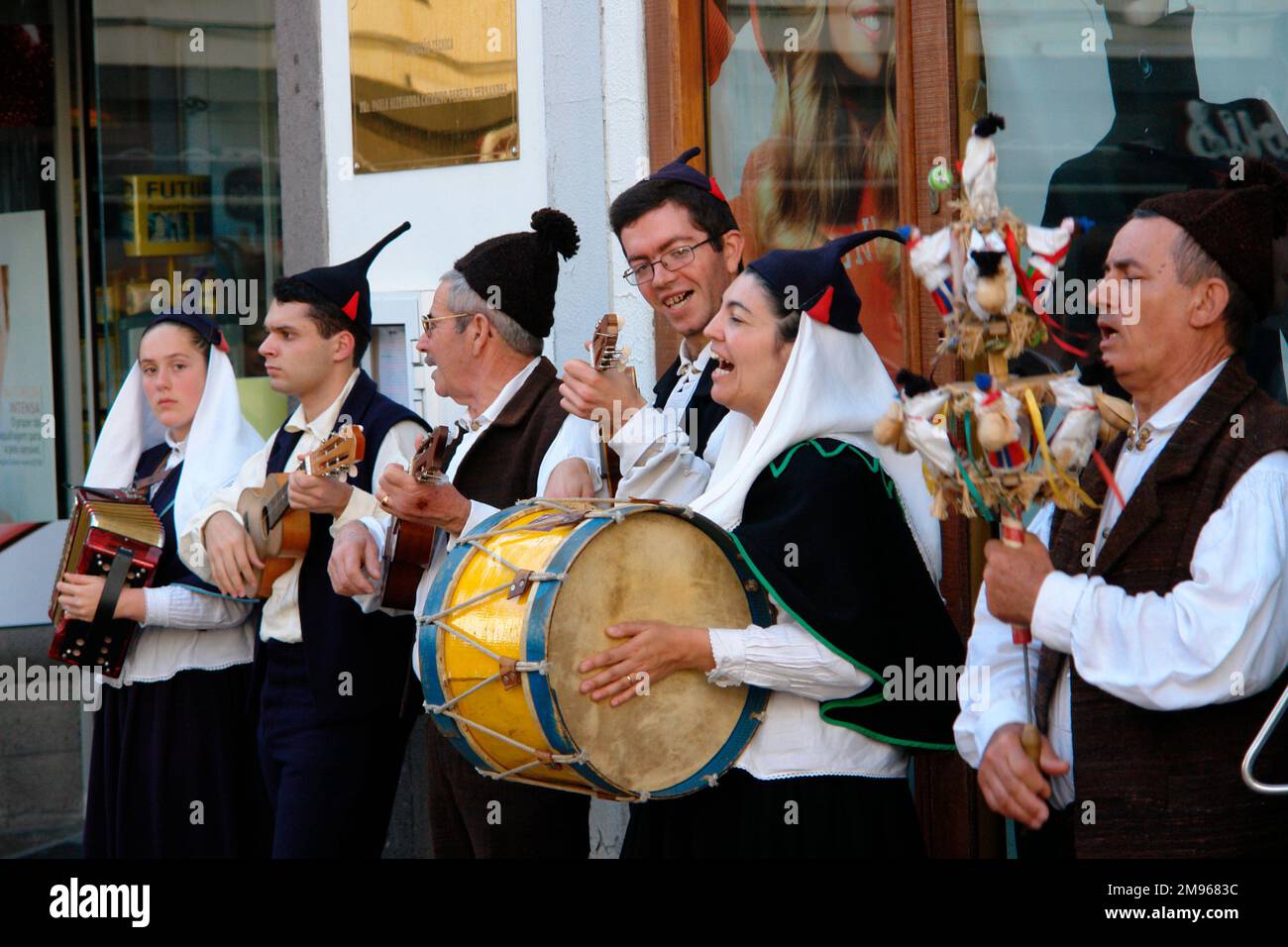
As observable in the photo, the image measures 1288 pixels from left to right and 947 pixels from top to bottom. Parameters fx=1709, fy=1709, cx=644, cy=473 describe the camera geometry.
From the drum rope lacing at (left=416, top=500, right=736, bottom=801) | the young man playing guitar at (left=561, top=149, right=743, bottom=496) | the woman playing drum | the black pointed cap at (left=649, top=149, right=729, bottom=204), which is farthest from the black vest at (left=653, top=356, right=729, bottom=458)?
the woman playing drum

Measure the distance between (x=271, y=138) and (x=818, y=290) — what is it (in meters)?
4.41

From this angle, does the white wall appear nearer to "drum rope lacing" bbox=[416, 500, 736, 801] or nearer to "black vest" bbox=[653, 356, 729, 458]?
"black vest" bbox=[653, 356, 729, 458]

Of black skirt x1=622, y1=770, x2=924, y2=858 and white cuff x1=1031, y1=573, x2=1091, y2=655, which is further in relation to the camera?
black skirt x1=622, y1=770, x2=924, y2=858

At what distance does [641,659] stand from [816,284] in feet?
3.06

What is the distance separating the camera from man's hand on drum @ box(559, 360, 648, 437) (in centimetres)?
416

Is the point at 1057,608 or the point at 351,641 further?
the point at 351,641

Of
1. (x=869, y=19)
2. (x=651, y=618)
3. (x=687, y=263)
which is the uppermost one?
(x=869, y=19)

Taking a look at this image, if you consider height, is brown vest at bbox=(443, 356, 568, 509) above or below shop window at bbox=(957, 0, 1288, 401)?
below

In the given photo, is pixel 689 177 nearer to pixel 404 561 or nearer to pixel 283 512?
pixel 404 561

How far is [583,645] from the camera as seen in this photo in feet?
12.1

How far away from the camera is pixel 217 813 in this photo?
5.39 m

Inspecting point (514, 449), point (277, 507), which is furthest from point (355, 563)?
point (514, 449)

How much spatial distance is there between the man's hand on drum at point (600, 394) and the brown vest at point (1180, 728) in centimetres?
128
